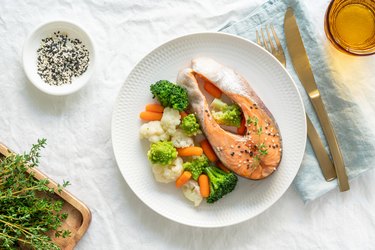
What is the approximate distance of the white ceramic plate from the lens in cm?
273

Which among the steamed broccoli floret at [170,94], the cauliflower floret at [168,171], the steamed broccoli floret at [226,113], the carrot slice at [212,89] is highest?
the steamed broccoli floret at [170,94]

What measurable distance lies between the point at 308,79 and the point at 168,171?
0.87 meters

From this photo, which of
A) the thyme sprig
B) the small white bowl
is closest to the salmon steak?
the small white bowl

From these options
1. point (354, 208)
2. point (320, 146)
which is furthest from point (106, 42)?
point (354, 208)

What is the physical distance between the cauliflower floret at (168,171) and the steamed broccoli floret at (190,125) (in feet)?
0.50

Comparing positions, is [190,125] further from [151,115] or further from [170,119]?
[151,115]

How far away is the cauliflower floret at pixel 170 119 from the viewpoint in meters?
2.68

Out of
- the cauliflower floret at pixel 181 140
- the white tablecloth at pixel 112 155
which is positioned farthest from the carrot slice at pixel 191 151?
the white tablecloth at pixel 112 155

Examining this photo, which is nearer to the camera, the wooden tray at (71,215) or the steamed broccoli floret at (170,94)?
the steamed broccoli floret at (170,94)

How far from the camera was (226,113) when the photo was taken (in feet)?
8.84

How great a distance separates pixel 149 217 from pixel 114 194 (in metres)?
0.23

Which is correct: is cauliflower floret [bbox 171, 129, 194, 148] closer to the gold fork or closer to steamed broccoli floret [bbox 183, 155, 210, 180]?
steamed broccoli floret [bbox 183, 155, 210, 180]

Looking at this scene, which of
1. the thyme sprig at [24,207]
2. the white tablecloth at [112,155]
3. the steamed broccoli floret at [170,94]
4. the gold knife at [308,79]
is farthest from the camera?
the white tablecloth at [112,155]

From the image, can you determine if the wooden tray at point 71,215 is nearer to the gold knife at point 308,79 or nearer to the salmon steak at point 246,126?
the salmon steak at point 246,126
